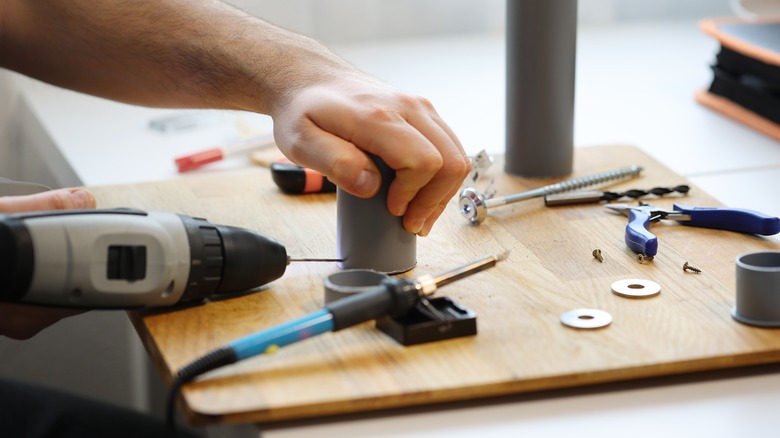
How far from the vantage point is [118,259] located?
0.70 metres

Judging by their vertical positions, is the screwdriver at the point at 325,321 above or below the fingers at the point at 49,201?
below

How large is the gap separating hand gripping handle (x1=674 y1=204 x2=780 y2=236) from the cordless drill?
41cm

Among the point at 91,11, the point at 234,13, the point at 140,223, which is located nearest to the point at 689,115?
the point at 234,13

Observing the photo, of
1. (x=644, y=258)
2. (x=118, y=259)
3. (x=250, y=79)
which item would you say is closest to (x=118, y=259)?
(x=118, y=259)

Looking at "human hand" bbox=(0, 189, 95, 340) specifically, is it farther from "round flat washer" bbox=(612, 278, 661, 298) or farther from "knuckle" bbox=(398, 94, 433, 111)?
"round flat washer" bbox=(612, 278, 661, 298)

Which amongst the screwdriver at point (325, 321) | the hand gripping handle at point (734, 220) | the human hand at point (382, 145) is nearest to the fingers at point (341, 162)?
the human hand at point (382, 145)

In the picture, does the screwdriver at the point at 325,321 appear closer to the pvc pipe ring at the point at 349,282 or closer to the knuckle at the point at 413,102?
the pvc pipe ring at the point at 349,282

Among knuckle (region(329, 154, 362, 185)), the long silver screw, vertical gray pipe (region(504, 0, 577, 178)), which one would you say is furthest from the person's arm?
vertical gray pipe (region(504, 0, 577, 178))

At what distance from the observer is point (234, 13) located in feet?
3.50

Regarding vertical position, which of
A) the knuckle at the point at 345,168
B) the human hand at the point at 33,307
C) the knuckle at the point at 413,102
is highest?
the knuckle at the point at 413,102

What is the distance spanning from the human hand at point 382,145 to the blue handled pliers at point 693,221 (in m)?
0.17

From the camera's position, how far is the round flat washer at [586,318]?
71 centimetres

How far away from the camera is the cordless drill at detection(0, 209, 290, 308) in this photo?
2.19ft

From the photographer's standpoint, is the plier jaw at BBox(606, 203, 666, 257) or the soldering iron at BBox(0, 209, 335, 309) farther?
the plier jaw at BBox(606, 203, 666, 257)
